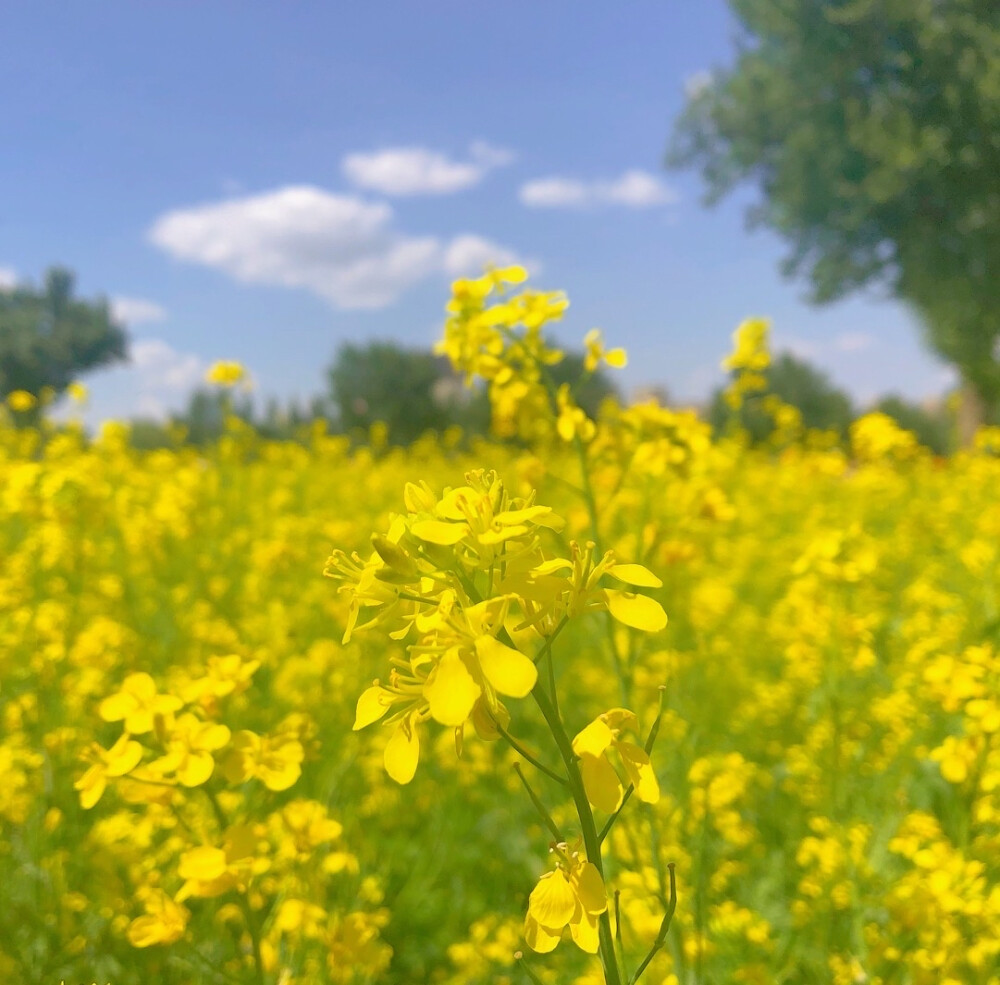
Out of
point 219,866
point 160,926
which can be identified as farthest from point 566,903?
point 160,926

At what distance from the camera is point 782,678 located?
139 inches

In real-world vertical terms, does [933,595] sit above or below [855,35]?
below

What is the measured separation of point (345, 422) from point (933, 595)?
904 inches

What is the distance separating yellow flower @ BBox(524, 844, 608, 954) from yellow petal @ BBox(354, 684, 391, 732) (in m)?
0.18

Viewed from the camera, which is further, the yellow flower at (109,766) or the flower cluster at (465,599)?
the yellow flower at (109,766)

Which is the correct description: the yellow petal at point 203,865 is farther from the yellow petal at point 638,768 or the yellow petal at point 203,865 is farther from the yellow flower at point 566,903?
the yellow petal at point 638,768

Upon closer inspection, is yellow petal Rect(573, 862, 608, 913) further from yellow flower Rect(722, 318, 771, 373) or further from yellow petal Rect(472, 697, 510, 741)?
yellow flower Rect(722, 318, 771, 373)

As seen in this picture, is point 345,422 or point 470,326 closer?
point 470,326

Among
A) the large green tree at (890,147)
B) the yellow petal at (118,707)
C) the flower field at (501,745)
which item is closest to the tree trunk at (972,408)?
the large green tree at (890,147)

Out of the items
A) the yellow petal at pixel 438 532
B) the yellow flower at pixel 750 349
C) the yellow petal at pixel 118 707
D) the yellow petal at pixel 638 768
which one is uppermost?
the yellow flower at pixel 750 349

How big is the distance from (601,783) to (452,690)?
0.16m

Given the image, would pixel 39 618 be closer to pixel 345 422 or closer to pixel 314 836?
pixel 314 836

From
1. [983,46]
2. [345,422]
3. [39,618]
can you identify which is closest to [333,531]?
[39,618]

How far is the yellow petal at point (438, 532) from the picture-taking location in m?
0.63
